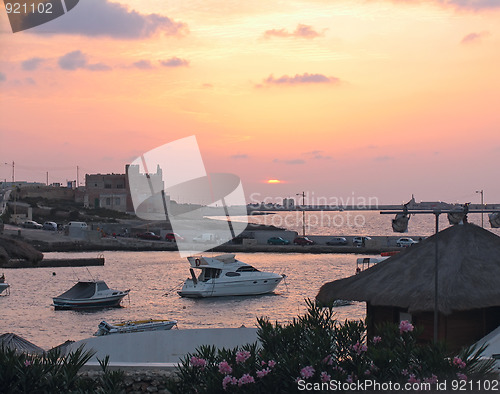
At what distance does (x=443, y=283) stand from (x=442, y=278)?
192 millimetres

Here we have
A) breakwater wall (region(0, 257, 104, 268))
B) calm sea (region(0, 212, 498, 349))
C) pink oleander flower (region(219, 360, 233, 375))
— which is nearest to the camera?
pink oleander flower (region(219, 360, 233, 375))

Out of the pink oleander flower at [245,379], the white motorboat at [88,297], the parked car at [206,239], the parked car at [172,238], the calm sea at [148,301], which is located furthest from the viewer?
the parked car at [172,238]

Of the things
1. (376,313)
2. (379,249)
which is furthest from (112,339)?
(379,249)

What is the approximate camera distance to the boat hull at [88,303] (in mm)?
39781

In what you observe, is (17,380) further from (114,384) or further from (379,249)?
(379,249)

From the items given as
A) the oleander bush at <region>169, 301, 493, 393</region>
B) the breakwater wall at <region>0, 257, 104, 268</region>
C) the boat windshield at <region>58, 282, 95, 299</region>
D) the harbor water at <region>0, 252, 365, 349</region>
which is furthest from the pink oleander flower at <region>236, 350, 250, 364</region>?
the breakwater wall at <region>0, 257, 104, 268</region>

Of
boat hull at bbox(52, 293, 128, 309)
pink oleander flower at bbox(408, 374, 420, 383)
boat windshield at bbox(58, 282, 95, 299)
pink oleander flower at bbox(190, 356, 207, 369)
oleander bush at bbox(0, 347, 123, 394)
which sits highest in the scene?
pink oleander flower at bbox(408, 374, 420, 383)

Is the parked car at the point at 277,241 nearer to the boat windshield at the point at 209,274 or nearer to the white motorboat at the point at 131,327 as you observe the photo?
the boat windshield at the point at 209,274

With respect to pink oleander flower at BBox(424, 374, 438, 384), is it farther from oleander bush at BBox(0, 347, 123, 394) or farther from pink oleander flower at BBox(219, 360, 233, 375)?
oleander bush at BBox(0, 347, 123, 394)

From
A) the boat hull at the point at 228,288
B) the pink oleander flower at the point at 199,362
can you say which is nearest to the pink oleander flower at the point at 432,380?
the pink oleander flower at the point at 199,362

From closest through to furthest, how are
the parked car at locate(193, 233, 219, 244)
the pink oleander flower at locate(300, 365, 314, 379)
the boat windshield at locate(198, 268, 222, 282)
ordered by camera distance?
the pink oleander flower at locate(300, 365, 314, 379) → the boat windshield at locate(198, 268, 222, 282) → the parked car at locate(193, 233, 219, 244)

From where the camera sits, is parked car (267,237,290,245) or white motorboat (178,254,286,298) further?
parked car (267,237,290,245)

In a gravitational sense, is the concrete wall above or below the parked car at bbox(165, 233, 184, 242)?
above

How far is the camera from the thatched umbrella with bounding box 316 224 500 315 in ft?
40.4
